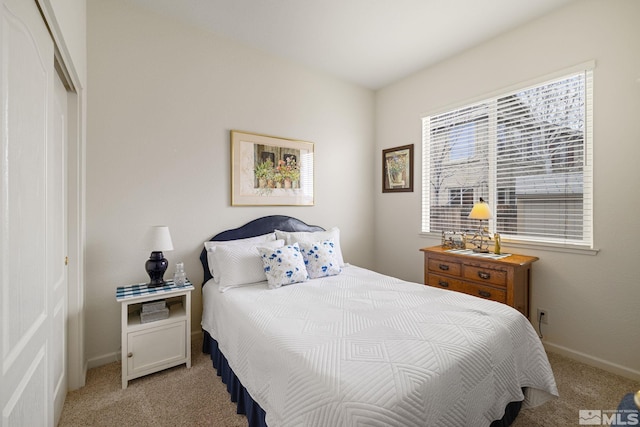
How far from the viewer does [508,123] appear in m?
2.77

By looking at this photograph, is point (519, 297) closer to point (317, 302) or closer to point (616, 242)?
point (616, 242)

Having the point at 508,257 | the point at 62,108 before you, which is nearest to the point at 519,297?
the point at 508,257

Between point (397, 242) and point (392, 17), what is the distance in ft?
8.16

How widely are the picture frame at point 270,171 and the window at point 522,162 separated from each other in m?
1.56

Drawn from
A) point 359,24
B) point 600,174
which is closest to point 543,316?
point 600,174

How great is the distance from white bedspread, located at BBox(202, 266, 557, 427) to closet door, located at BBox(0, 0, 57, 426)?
879 millimetres

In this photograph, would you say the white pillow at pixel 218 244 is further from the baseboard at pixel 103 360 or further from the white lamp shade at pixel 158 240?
the baseboard at pixel 103 360

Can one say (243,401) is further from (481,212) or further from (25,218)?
(481,212)

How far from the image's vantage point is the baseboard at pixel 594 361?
6.87 feet

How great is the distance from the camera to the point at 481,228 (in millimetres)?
2979

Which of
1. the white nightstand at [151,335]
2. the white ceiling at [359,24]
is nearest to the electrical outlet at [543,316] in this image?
the white ceiling at [359,24]

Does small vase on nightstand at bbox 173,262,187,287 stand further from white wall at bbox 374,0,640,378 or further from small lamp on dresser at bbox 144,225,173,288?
white wall at bbox 374,0,640,378

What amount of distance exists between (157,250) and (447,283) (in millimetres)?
2631

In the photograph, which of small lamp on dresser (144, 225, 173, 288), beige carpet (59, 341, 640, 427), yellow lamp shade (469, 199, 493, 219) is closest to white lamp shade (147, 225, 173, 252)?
small lamp on dresser (144, 225, 173, 288)
